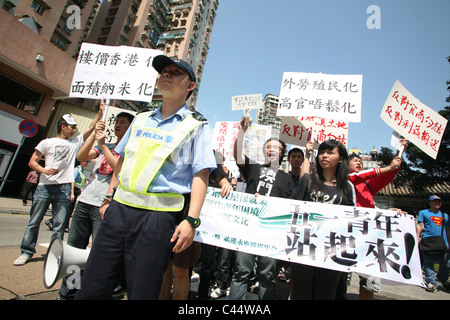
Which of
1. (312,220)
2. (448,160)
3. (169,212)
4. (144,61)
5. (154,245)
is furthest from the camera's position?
(448,160)

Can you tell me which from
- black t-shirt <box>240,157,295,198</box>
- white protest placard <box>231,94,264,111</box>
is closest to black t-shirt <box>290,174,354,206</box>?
black t-shirt <box>240,157,295,198</box>

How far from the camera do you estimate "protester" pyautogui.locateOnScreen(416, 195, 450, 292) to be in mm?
5336

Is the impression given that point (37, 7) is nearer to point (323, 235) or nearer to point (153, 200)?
point (153, 200)

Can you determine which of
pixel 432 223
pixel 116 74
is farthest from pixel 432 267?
pixel 116 74

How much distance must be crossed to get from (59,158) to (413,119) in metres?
5.24

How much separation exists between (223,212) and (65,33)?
33.4 m

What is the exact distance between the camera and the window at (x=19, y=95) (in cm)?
1020

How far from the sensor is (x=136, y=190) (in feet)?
4.52

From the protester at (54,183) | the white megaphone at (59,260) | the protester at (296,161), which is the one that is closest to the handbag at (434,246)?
the protester at (296,161)

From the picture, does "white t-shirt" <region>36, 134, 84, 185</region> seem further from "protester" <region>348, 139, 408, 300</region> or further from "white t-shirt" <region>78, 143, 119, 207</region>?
"protester" <region>348, 139, 408, 300</region>

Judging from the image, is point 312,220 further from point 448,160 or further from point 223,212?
point 448,160

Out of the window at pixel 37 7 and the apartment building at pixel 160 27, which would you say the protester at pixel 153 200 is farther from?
the apartment building at pixel 160 27
